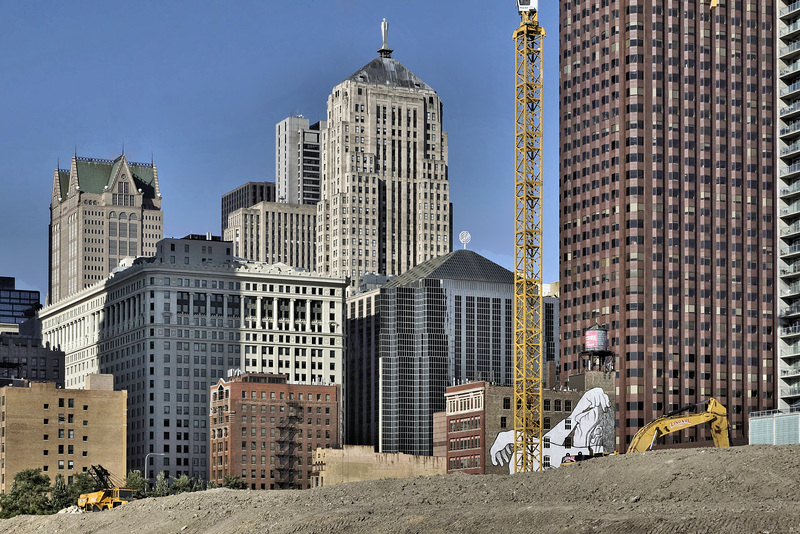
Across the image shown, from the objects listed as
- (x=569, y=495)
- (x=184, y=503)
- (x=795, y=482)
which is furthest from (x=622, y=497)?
(x=184, y=503)

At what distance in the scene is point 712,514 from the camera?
109 metres

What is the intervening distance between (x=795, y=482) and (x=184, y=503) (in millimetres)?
60438

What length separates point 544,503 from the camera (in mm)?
125812

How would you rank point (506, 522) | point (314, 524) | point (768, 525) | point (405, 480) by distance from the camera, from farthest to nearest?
1. point (405, 480)
2. point (314, 524)
3. point (506, 522)
4. point (768, 525)

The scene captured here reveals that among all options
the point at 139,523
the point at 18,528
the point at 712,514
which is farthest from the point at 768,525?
the point at 18,528

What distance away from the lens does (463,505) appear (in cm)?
13112

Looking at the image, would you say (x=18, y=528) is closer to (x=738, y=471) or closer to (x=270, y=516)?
(x=270, y=516)

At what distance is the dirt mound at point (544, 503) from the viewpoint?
111062mm

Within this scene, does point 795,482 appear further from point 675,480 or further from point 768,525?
point 768,525

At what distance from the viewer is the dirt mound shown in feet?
364

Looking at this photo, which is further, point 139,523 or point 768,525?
point 139,523

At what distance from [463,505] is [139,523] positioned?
37.4 meters

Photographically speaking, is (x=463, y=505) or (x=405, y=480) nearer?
(x=463, y=505)

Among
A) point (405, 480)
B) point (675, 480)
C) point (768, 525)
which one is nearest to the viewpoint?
point (768, 525)
